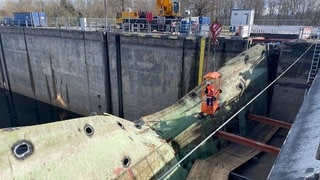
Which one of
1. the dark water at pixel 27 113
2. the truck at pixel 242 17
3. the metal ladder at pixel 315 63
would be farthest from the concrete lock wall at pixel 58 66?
the metal ladder at pixel 315 63

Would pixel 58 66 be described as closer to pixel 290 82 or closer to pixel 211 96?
pixel 211 96

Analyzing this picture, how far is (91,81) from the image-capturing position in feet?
74.5

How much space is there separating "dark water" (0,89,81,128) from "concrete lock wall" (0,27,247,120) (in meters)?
0.66

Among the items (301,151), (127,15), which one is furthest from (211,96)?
(127,15)

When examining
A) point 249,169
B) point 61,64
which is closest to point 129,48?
point 61,64

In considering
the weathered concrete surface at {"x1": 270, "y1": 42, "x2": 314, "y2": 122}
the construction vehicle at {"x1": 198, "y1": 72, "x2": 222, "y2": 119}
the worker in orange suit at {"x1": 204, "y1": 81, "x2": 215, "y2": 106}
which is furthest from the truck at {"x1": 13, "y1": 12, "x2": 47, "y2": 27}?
the weathered concrete surface at {"x1": 270, "y1": 42, "x2": 314, "y2": 122}

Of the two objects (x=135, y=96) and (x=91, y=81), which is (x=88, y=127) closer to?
(x=135, y=96)

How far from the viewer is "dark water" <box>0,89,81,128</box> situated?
2533 centimetres

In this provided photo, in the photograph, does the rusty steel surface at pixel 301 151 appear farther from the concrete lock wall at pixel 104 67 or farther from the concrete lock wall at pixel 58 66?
the concrete lock wall at pixel 58 66

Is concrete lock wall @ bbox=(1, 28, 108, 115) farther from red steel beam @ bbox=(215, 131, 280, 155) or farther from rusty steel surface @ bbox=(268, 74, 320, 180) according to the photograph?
rusty steel surface @ bbox=(268, 74, 320, 180)

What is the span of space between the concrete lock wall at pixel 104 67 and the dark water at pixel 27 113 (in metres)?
0.66

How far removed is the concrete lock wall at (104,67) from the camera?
17109mm

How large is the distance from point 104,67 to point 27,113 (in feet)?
37.9

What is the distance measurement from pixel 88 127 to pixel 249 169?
248 inches
